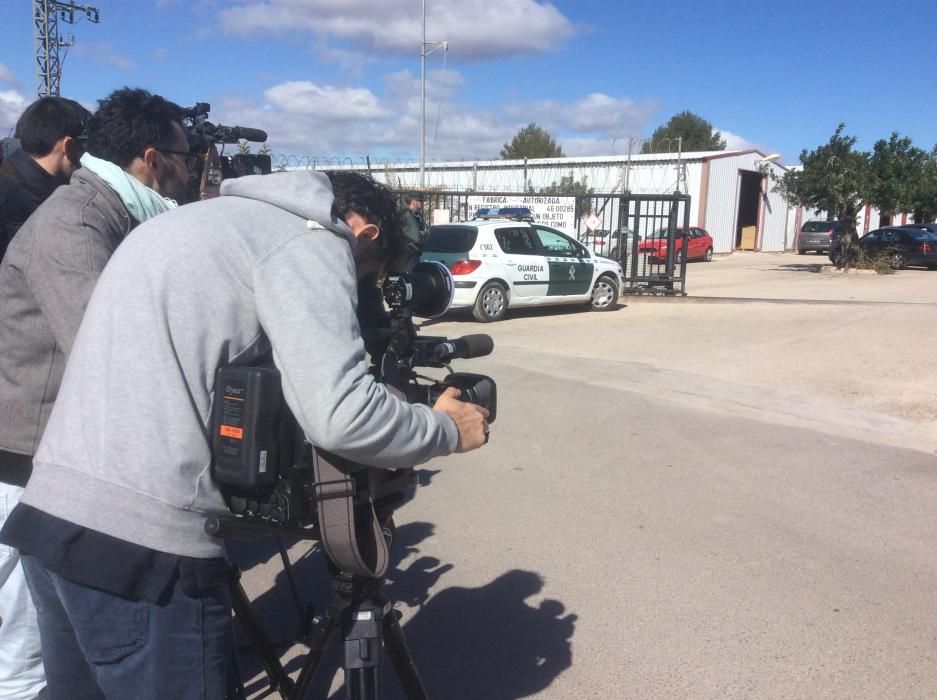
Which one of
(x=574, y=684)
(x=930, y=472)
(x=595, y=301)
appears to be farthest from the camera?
(x=595, y=301)

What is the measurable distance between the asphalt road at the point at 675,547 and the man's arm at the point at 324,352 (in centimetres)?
186

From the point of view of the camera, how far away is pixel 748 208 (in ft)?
146

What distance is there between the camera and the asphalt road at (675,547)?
3271 mm

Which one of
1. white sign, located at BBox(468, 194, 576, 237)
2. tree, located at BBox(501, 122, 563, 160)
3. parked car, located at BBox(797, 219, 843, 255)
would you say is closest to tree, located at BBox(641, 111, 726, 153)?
tree, located at BBox(501, 122, 563, 160)

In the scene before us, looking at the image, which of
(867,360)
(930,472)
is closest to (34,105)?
(930,472)

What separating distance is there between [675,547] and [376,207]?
3.10 meters

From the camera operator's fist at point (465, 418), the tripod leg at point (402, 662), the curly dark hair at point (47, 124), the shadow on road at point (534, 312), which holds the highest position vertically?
the curly dark hair at point (47, 124)

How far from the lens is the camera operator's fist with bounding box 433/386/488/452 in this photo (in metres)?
1.88

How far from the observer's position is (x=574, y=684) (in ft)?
10.4

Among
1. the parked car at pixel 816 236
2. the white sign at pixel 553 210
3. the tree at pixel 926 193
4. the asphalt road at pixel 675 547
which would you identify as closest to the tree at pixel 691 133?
the tree at pixel 926 193

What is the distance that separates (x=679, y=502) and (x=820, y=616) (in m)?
1.48

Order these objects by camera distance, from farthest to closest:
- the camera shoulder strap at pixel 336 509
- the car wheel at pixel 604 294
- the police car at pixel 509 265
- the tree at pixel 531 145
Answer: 1. the tree at pixel 531 145
2. the car wheel at pixel 604 294
3. the police car at pixel 509 265
4. the camera shoulder strap at pixel 336 509

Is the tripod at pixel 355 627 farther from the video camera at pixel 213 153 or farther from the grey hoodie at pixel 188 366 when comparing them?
the video camera at pixel 213 153

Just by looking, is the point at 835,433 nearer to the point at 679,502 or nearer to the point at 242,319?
the point at 679,502
